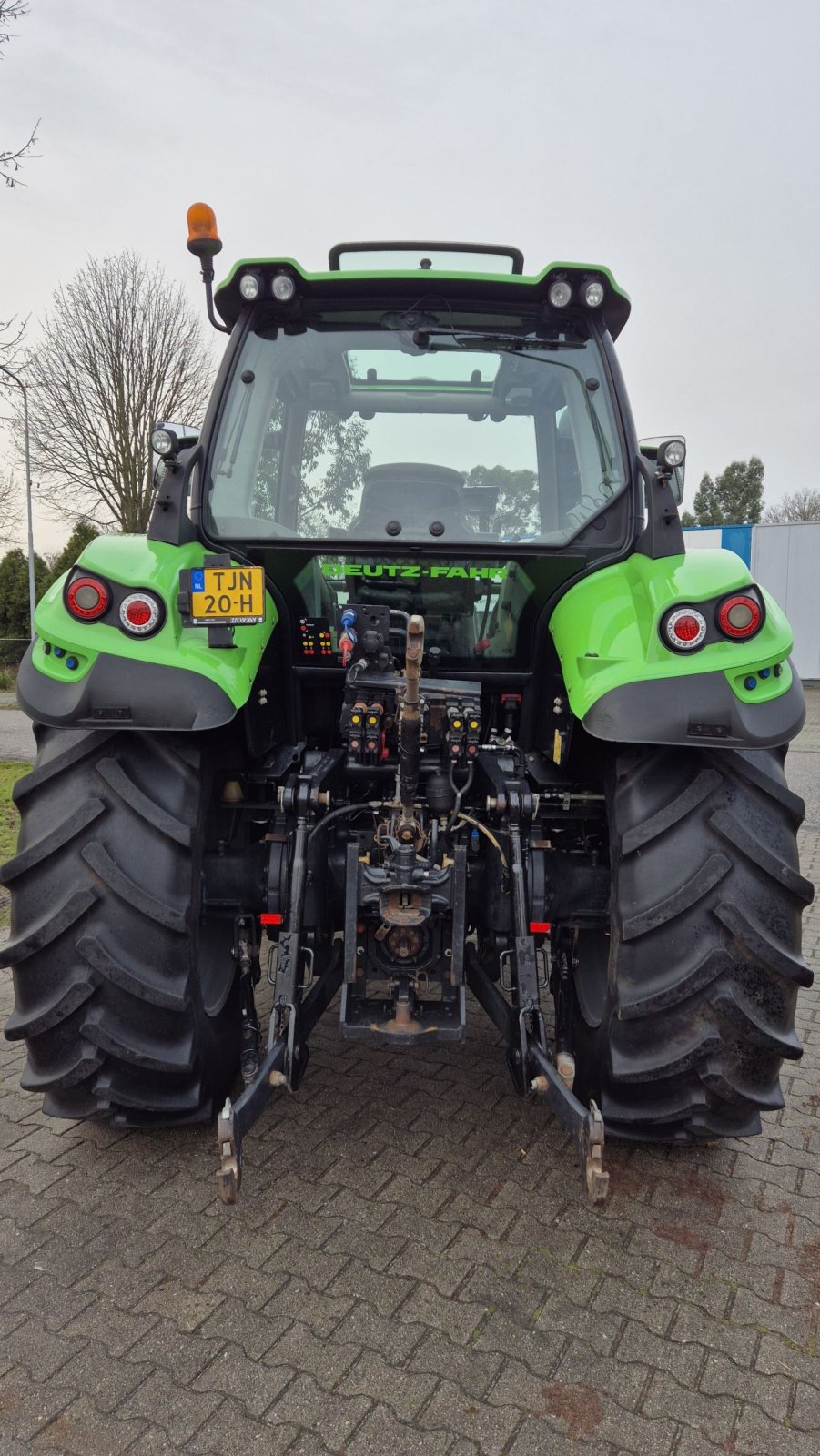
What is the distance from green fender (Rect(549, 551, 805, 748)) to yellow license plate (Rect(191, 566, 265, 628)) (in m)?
0.90

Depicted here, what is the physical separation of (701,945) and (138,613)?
171 centimetres

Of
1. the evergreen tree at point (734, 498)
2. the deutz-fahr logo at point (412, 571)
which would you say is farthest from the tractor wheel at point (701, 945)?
the evergreen tree at point (734, 498)

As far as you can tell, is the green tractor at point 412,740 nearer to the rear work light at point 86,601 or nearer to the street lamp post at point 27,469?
the rear work light at point 86,601

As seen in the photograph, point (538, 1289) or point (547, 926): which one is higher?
point (547, 926)

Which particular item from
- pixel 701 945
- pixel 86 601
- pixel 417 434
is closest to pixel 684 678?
pixel 701 945

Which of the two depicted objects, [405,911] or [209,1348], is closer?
[209,1348]

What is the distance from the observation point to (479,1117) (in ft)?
10.7

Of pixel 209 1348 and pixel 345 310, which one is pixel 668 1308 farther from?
pixel 345 310

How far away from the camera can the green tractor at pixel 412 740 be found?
2543mm

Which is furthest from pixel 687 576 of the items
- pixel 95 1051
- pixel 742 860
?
pixel 95 1051

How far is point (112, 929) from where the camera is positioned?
260 cm

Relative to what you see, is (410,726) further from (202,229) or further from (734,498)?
(734,498)

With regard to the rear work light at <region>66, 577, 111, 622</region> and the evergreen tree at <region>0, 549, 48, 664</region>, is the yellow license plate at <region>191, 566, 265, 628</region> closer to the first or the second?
the rear work light at <region>66, 577, 111, 622</region>

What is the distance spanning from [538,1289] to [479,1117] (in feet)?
2.70
